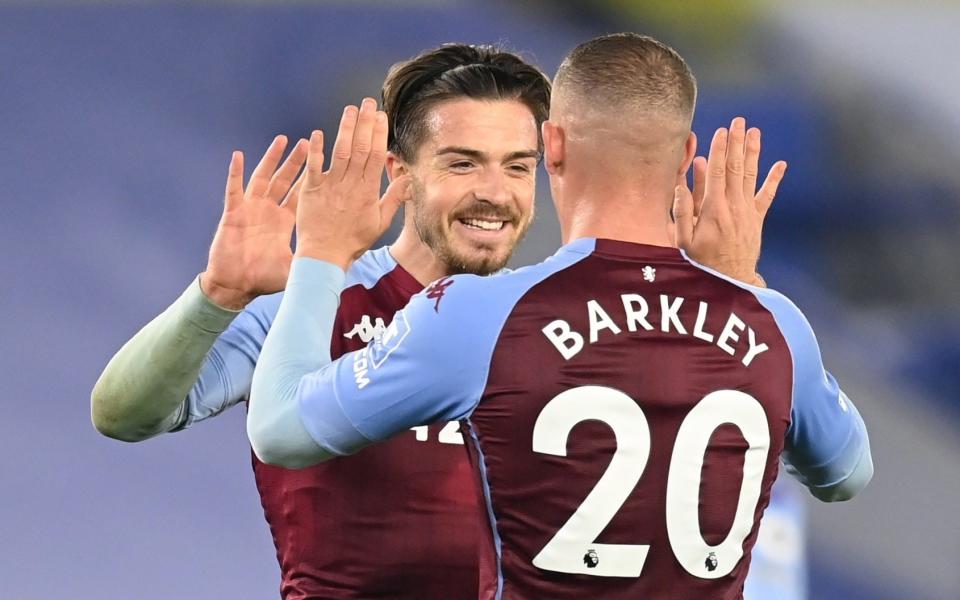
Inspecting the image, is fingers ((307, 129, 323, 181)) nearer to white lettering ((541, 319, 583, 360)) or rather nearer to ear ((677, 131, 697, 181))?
white lettering ((541, 319, 583, 360))

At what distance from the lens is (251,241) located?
293 centimetres

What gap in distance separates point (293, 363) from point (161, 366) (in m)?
0.67

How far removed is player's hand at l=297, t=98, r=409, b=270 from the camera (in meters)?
2.47

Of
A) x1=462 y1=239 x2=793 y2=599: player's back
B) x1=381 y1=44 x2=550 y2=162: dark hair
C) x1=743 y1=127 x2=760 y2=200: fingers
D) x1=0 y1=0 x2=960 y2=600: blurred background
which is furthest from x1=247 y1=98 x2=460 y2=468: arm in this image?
x1=0 y1=0 x2=960 y2=600: blurred background

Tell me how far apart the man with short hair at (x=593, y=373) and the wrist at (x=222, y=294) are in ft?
1.58

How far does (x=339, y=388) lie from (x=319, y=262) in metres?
0.26

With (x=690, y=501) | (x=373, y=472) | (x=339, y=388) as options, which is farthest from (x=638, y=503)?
(x=373, y=472)

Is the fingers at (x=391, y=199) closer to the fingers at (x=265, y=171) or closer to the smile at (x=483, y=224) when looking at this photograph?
the fingers at (x=265, y=171)

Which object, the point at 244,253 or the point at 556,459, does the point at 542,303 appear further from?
the point at 244,253

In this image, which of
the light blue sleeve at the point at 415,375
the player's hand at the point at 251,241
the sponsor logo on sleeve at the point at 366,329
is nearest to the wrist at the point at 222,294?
the player's hand at the point at 251,241

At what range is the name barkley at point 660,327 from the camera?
2.29m

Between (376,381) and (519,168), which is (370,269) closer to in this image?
(519,168)

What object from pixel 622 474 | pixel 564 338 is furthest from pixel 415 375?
pixel 622 474

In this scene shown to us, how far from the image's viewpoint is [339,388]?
230 cm
